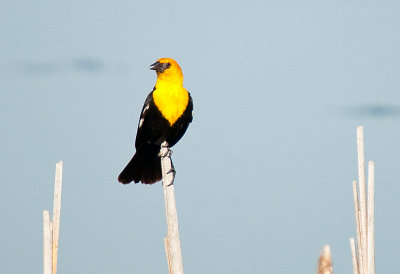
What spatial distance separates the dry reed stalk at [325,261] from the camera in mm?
1743

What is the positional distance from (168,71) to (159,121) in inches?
16.8

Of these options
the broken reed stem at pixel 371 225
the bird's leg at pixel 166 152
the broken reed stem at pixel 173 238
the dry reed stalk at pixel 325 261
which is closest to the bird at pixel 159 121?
the bird's leg at pixel 166 152

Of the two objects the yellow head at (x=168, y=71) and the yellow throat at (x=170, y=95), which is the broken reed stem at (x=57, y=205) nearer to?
the yellow throat at (x=170, y=95)

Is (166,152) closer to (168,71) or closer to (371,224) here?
(168,71)

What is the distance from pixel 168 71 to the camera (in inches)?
221

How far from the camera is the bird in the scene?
5586mm

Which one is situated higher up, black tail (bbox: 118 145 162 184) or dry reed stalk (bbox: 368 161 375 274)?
black tail (bbox: 118 145 162 184)

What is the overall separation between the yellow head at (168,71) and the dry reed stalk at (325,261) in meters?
3.91

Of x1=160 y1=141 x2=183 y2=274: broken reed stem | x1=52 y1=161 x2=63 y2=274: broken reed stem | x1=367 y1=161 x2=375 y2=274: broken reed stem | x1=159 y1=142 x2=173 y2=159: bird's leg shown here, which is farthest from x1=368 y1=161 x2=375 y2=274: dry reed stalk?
x1=52 y1=161 x2=63 y2=274: broken reed stem

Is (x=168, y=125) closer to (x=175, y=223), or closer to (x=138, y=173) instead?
(x=138, y=173)

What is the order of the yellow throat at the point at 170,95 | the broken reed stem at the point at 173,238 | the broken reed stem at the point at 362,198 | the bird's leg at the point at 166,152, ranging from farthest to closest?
1. the yellow throat at the point at 170,95
2. the bird's leg at the point at 166,152
3. the broken reed stem at the point at 362,198
4. the broken reed stem at the point at 173,238

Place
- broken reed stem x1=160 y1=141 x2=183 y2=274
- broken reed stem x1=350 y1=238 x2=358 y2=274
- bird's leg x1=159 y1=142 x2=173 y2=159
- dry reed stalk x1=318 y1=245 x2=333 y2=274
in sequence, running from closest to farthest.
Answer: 1. dry reed stalk x1=318 y1=245 x2=333 y2=274
2. broken reed stem x1=160 y1=141 x2=183 y2=274
3. broken reed stem x1=350 y1=238 x2=358 y2=274
4. bird's leg x1=159 y1=142 x2=173 y2=159

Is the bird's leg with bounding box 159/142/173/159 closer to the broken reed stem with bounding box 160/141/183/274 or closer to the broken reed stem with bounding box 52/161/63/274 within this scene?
the broken reed stem with bounding box 160/141/183/274

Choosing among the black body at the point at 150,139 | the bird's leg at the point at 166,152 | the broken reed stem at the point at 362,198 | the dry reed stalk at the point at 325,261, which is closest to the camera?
the dry reed stalk at the point at 325,261
